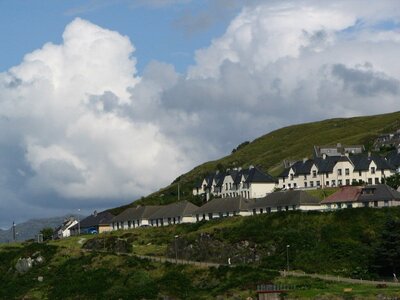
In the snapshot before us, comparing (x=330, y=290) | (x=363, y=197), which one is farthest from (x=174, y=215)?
(x=330, y=290)

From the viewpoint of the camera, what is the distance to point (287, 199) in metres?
130

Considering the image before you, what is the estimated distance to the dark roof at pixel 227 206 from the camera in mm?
136500

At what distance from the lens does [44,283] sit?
117 meters

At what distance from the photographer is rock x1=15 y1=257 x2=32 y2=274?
127619mm

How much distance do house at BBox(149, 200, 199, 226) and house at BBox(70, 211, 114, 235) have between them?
54.3 ft

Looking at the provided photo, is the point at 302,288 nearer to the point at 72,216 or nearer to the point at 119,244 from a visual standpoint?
the point at 119,244

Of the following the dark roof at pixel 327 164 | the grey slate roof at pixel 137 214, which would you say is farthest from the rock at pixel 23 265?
the dark roof at pixel 327 164

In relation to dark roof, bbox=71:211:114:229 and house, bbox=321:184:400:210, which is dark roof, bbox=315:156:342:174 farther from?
dark roof, bbox=71:211:114:229

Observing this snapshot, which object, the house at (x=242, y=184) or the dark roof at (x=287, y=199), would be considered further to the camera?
the house at (x=242, y=184)

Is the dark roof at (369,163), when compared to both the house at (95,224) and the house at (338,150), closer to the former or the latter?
the house at (338,150)

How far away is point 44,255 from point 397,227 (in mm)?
58075

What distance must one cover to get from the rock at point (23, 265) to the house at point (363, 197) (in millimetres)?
47345

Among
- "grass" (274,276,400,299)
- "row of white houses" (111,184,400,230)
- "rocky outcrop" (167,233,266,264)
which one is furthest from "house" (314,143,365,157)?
"grass" (274,276,400,299)

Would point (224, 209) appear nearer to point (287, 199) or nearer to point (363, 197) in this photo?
point (287, 199)
